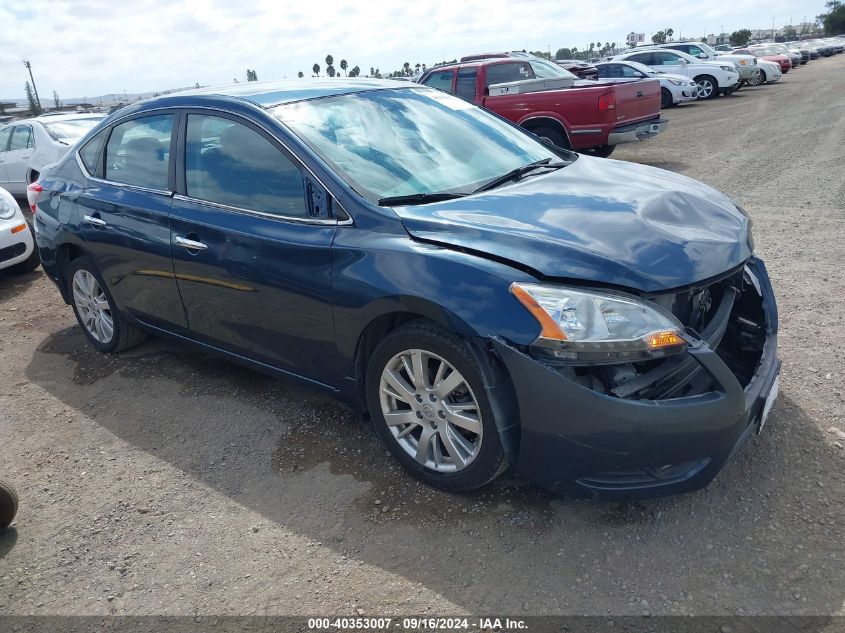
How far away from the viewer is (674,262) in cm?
271

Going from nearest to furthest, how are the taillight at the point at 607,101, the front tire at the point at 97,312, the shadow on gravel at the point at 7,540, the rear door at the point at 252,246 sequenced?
the shadow on gravel at the point at 7,540 < the rear door at the point at 252,246 < the front tire at the point at 97,312 < the taillight at the point at 607,101

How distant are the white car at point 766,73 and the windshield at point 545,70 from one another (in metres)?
15.4

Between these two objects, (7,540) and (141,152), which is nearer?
(7,540)

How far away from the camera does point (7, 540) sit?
122 inches

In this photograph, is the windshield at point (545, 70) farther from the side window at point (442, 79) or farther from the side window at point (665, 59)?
the side window at point (665, 59)

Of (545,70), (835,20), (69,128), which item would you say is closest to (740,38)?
(835,20)

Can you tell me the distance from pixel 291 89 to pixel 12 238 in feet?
15.2

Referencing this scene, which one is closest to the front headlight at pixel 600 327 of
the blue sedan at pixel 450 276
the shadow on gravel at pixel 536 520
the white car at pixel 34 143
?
the blue sedan at pixel 450 276

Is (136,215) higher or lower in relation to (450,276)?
higher

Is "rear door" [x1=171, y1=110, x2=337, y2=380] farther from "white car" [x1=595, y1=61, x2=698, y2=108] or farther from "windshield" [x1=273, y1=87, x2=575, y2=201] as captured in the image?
"white car" [x1=595, y1=61, x2=698, y2=108]

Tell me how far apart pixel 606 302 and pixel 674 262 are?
1.25ft

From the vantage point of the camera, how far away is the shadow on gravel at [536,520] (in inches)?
97.3

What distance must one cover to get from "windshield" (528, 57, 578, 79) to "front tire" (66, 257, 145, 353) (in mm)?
9312

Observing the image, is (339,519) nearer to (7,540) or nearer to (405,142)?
(7,540)
